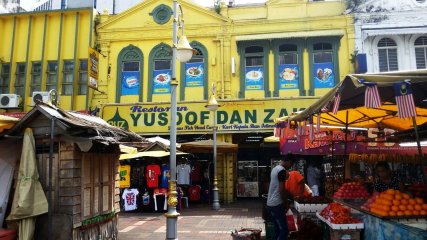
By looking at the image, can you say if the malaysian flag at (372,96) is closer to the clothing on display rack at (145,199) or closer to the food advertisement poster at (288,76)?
the clothing on display rack at (145,199)

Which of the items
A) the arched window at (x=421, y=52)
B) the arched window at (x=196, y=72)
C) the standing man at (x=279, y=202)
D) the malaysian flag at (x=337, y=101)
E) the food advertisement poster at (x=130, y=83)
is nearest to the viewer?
the malaysian flag at (x=337, y=101)

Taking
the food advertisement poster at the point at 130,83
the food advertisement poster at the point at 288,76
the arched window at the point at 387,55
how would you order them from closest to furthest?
the arched window at the point at 387,55 → the food advertisement poster at the point at 288,76 → the food advertisement poster at the point at 130,83

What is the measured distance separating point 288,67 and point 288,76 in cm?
44

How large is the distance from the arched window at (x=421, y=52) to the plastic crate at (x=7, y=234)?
17400 mm

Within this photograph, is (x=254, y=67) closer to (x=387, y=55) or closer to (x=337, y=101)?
(x=387, y=55)

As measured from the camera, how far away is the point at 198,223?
11.8 m

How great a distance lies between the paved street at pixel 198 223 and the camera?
32.7ft

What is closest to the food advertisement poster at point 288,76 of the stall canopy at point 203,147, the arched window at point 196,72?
the arched window at point 196,72

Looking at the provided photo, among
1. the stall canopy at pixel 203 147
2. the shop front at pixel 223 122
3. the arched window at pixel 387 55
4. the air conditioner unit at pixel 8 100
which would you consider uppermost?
the arched window at pixel 387 55

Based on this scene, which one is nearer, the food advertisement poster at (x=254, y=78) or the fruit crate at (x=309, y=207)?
the fruit crate at (x=309, y=207)

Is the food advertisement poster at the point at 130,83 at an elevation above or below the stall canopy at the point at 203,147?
above

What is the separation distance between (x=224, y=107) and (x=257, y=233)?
10.8m

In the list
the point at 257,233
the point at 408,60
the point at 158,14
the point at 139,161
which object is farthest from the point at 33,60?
the point at 408,60

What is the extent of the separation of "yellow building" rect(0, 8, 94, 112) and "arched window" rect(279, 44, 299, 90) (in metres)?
9.55
